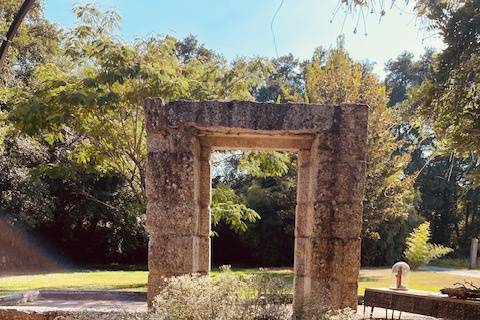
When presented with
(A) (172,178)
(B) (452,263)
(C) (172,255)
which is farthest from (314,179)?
(B) (452,263)

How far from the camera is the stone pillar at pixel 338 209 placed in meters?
6.03

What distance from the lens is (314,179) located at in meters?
6.16

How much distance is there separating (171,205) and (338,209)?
190 cm

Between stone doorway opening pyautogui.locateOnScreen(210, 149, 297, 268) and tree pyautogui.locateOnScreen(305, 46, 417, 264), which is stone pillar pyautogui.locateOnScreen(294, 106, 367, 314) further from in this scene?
stone doorway opening pyautogui.locateOnScreen(210, 149, 297, 268)

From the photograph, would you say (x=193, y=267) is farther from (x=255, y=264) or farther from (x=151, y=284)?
(x=255, y=264)

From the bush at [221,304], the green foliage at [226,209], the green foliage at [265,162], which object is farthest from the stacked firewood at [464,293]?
the green foliage at [265,162]

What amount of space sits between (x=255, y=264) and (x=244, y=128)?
18596 mm

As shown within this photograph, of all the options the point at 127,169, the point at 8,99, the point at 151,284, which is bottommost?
the point at 151,284

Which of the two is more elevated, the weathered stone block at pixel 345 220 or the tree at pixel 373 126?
the tree at pixel 373 126

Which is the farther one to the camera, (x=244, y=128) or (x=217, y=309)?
(x=244, y=128)

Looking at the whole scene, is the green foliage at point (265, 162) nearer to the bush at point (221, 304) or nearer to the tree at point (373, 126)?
the tree at point (373, 126)

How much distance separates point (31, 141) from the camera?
17922 mm

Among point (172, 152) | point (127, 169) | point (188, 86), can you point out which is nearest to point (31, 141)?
point (127, 169)

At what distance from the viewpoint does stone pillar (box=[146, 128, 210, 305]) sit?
6027mm
